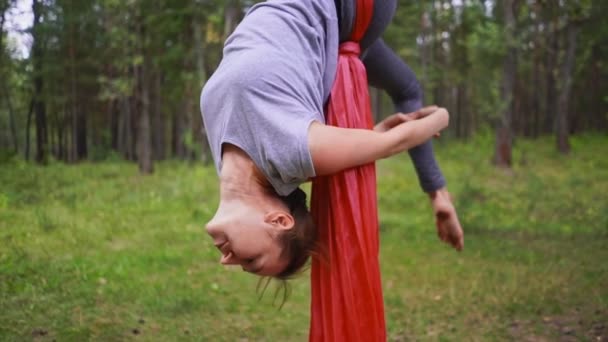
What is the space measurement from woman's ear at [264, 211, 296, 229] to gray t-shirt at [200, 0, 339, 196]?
64 millimetres

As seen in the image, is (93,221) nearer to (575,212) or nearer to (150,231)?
(150,231)

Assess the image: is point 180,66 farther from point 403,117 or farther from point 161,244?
point 403,117

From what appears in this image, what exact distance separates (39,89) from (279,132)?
8.16ft

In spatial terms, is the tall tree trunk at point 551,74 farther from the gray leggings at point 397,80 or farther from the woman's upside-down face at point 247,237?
the woman's upside-down face at point 247,237

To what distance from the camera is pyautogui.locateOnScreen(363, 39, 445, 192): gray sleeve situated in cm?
225

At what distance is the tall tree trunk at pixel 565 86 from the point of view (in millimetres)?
16581

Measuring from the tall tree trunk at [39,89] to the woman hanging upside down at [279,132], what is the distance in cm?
187

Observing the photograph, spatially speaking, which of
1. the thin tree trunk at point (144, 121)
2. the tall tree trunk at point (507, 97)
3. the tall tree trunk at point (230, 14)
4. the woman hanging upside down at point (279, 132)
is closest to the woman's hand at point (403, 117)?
the woman hanging upside down at point (279, 132)

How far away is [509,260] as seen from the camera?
6.47 meters

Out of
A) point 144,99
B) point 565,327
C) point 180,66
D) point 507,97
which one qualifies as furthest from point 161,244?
point 507,97

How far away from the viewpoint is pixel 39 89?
353cm

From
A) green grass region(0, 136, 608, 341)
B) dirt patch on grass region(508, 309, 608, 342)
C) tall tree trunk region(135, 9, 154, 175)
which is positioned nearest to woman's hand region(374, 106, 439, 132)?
green grass region(0, 136, 608, 341)

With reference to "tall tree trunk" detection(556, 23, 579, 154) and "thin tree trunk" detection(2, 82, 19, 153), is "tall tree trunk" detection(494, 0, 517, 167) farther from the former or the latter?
"thin tree trunk" detection(2, 82, 19, 153)

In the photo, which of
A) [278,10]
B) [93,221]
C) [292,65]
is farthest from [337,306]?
[93,221]
